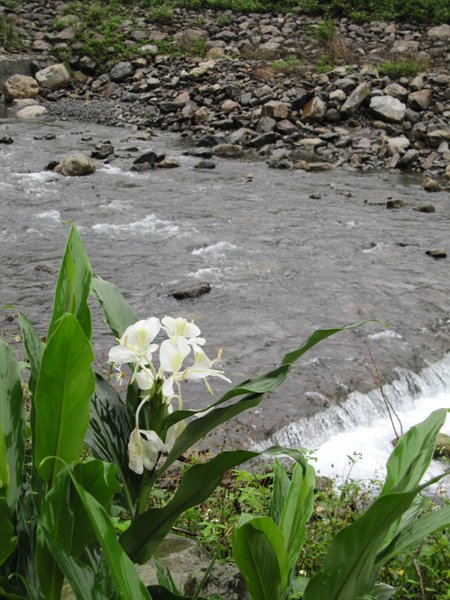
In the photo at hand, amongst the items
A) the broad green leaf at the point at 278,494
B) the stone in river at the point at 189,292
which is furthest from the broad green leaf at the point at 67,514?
the stone in river at the point at 189,292

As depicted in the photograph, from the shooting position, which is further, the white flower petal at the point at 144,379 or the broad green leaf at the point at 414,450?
the broad green leaf at the point at 414,450

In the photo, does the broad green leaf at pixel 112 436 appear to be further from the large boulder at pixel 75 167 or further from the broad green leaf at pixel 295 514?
the large boulder at pixel 75 167

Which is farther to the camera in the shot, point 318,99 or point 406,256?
point 318,99

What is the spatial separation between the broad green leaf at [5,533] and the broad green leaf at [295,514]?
2.05ft

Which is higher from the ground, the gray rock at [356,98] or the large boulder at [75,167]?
the gray rock at [356,98]

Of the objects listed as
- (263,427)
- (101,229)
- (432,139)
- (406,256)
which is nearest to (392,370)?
(263,427)

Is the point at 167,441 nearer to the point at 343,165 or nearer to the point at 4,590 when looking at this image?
the point at 4,590

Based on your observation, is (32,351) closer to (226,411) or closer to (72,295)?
(72,295)

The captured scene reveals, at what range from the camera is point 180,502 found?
58.8 inches

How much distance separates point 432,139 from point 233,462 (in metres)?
12.8

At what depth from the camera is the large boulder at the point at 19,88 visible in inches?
670

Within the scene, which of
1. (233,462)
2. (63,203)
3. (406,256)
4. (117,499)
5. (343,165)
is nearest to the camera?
(233,462)

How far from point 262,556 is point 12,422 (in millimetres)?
565

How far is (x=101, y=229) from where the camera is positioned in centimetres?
884
